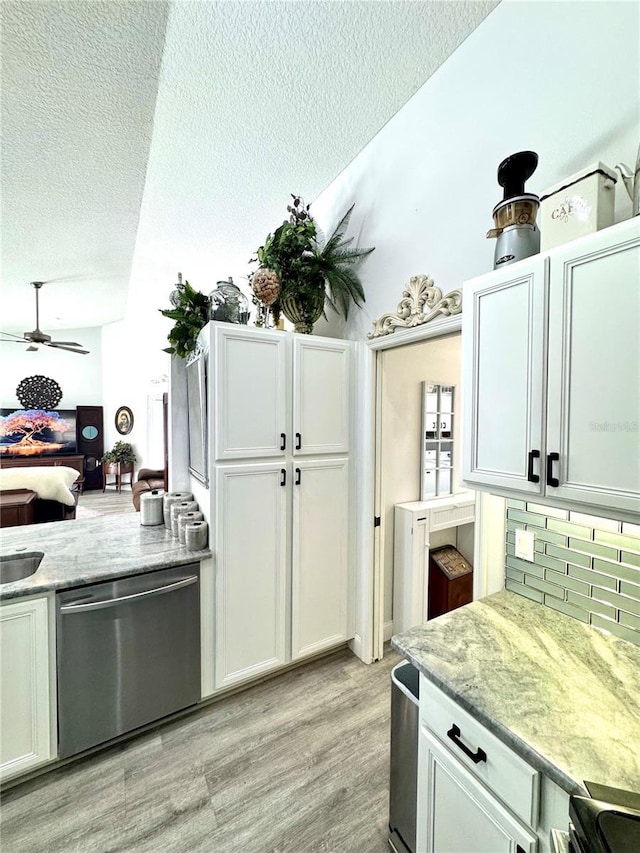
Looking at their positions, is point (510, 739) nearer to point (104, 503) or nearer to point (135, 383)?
point (104, 503)

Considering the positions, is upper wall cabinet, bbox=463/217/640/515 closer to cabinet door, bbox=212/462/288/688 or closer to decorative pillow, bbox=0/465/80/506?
cabinet door, bbox=212/462/288/688

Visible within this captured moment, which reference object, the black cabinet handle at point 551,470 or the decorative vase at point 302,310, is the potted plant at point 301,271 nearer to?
the decorative vase at point 302,310

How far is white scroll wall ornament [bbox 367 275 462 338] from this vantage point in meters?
1.76

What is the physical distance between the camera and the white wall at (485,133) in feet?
3.95

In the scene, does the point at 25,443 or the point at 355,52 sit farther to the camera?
the point at 25,443

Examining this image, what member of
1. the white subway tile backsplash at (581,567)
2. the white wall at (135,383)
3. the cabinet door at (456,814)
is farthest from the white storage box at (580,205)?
the white wall at (135,383)

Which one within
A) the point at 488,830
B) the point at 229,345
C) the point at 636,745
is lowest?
the point at 488,830

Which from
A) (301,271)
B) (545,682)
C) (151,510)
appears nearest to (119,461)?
(151,510)

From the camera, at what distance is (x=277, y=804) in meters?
1.56

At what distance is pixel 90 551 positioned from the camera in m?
2.00

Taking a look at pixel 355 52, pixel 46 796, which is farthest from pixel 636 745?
pixel 355 52

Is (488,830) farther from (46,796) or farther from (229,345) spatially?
(229,345)

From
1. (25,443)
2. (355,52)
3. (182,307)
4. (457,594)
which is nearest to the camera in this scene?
(355,52)

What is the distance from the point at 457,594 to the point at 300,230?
2.97 m
